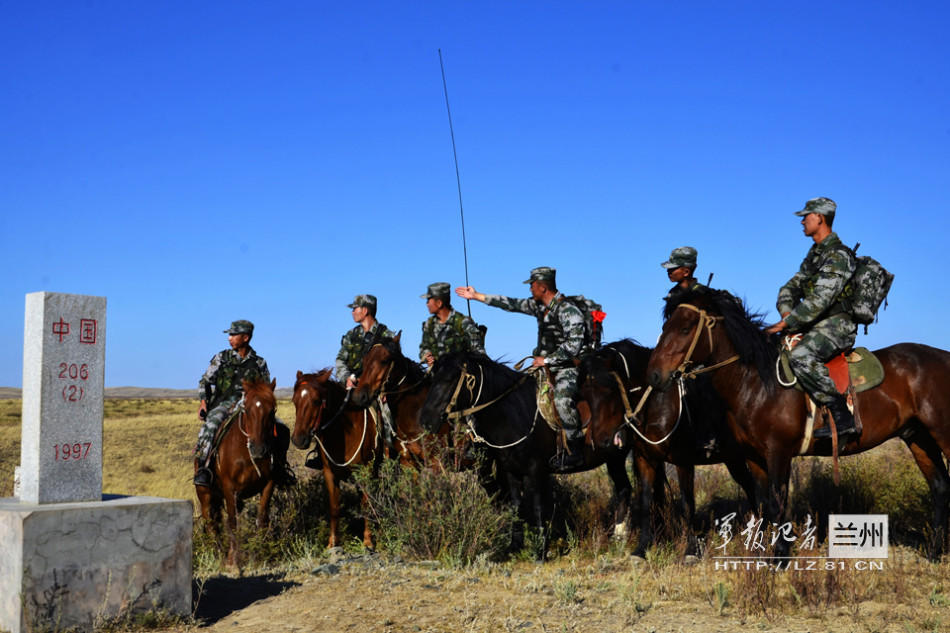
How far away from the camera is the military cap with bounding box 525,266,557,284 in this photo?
10.3m

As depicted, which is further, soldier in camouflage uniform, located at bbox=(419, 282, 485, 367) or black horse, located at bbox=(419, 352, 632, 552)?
soldier in camouflage uniform, located at bbox=(419, 282, 485, 367)

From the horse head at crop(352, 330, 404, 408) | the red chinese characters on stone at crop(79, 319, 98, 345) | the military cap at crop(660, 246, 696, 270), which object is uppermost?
the military cap at crop(660, 246, 696, 270)

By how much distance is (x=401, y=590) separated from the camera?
7.68m

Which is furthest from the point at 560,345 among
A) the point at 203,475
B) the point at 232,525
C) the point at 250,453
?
the point at 203,475

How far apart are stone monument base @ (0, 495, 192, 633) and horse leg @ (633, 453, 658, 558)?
4925 millimetres

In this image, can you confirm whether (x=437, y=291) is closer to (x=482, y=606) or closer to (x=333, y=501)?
(x=333, y=501)

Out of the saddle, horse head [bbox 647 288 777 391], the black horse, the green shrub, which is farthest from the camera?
the black horse

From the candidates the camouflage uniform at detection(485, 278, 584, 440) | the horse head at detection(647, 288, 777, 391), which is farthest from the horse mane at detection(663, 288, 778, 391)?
the camouflage uniform at detection(485, 278, 584, 440)

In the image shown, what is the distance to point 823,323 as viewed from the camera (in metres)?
8.41

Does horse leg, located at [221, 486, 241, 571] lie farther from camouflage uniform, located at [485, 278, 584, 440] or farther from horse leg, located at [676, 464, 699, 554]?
horse leg, located at [676, 464, 699, 554]

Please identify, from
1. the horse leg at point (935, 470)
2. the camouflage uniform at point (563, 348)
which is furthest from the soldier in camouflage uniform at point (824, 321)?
the camouflage uniform at point (563, 348)

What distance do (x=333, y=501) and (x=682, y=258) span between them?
17.4 ft

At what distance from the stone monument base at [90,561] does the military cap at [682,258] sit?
20.0 ft

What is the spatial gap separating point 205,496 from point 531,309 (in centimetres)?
503
